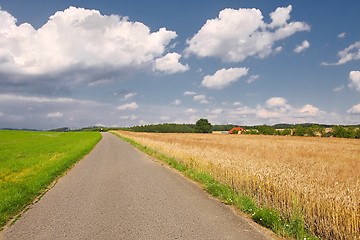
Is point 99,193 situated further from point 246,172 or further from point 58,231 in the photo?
point 246,172

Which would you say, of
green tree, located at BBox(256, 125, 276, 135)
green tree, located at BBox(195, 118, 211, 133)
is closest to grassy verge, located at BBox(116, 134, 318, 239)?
green tree, located at BBox(256, 125, 276, 135)

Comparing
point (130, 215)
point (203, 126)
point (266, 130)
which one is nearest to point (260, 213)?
point (130, 215)

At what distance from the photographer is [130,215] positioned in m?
8.72

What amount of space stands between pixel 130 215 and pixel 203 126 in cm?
13250

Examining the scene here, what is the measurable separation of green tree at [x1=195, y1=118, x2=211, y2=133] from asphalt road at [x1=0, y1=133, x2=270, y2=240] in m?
127

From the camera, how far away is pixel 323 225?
704 cm

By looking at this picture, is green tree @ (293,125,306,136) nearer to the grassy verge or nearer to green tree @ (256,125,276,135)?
green tree @ (256,125,276,135)

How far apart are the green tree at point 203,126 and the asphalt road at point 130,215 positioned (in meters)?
127

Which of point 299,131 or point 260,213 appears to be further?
point 299,131

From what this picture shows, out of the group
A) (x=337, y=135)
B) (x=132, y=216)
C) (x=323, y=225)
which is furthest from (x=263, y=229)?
(x=337, y=135)

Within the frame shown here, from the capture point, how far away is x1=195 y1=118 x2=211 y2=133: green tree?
140m

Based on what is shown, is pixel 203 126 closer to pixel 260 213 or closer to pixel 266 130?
pixel 266 130

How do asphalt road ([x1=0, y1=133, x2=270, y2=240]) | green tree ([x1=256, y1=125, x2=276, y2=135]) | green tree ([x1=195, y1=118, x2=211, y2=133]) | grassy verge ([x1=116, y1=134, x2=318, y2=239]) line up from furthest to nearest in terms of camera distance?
1. green tree ([x1=195, y1=118, x2=211, y2=133])
2. green tree ([x1=256, y1=125, x2=276, y2=135])
3. asphalt road ([x1=0, y1=133, x2=270, y2=240])
4. grassy verge ([x1=116, y1=134, x2=318, y2=239])

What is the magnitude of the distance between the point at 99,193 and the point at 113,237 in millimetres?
5282
